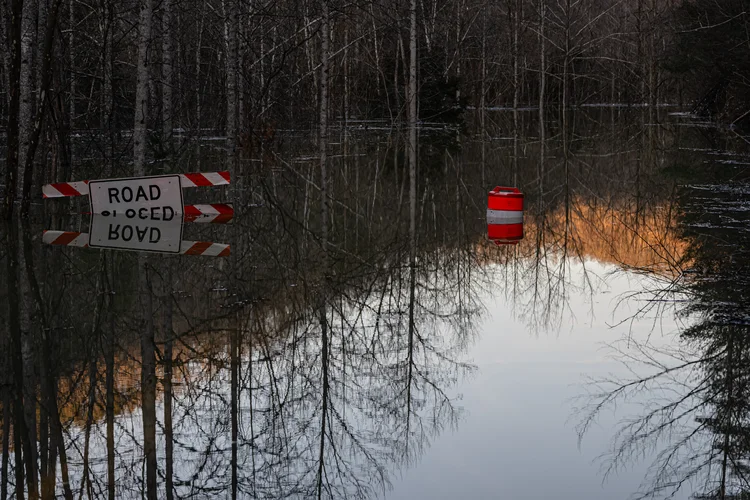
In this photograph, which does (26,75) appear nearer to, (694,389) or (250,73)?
(694,389)

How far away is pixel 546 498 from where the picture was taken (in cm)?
527

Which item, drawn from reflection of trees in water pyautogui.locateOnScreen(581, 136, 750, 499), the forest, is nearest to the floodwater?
reflection of trees in water pyautogui.locateOnScreen(581, 136, 750, 499)

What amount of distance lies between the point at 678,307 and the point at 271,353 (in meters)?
4.04

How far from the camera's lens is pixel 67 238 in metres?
13.3

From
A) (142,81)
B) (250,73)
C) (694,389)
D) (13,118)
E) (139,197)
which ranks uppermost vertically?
(250,73)

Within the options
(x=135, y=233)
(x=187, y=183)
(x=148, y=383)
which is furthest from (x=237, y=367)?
(x=187, y=183)

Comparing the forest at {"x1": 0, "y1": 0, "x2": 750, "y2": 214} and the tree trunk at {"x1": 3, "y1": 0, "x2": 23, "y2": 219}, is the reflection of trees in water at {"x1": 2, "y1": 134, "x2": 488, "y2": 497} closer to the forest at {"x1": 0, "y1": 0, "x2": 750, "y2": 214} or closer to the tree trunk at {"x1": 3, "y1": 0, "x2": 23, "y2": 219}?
the tree trunk at {"x1": 3, "y1": 0, "x2": 23, "y2": 219}

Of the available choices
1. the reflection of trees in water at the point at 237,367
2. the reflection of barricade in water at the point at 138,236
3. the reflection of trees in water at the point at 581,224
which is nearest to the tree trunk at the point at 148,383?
the reflection of trees in water at the point at 237,367

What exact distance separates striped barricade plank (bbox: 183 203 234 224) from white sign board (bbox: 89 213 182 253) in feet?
1.13

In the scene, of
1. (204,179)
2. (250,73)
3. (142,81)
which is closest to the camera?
(204,179)

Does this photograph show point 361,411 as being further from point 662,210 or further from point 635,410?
point 662,210

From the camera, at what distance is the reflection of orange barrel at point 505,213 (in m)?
14.2

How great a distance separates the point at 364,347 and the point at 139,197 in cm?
782

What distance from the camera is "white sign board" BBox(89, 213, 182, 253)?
1259 cm
